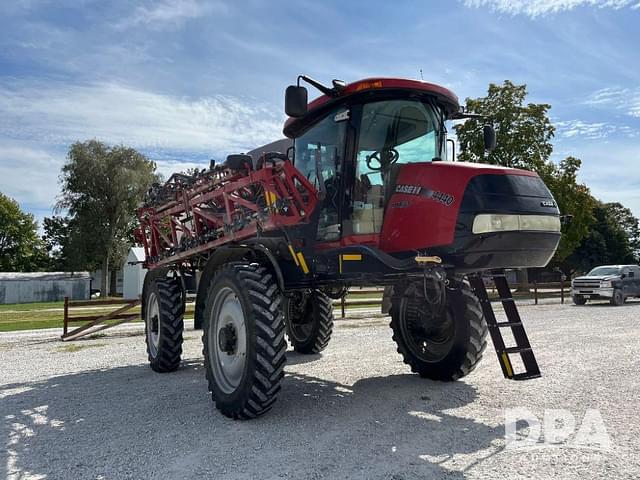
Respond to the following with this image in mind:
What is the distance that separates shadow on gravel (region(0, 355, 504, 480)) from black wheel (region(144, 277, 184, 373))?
924mm

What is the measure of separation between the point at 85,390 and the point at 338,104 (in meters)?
4.78

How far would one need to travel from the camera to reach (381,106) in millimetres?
5242

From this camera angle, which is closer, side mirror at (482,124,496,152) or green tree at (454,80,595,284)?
side mirror at (482,124,496,152)

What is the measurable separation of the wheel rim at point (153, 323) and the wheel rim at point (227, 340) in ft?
8.01

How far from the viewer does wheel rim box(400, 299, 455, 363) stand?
639cm

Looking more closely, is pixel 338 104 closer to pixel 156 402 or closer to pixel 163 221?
pixel 156 402

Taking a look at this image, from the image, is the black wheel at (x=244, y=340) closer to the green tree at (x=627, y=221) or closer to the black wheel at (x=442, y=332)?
the black wheel at (x=442, y=332)

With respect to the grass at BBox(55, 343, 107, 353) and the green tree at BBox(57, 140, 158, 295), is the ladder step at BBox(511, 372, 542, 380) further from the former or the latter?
the green tree at BBox(57, 140, 158, 295)

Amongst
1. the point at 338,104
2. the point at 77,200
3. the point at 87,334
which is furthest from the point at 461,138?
the point at 77,200

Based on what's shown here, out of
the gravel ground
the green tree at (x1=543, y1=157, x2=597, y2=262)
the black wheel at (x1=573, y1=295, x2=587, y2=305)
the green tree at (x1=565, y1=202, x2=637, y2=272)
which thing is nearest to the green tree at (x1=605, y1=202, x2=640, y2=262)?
the green tree at (x1=565, y1=202, x2=637, y2=272)

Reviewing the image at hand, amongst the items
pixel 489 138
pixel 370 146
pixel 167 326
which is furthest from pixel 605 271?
pixel 370 146

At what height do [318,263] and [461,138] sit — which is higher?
[461,138]

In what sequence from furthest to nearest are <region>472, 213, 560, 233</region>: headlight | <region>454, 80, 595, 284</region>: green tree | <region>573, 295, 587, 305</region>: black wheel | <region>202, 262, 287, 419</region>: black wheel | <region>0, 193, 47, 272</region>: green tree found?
<region>0, 193, 47, 272</region>: green tree, <region>454, 80, 595, 284</region>: green tree, <region>573, 295, 587, 305</region>: black wheel, <region>202, 262, 287, 419</region>: black wheel, <region>472, 213, 560, 233</region>: headlight

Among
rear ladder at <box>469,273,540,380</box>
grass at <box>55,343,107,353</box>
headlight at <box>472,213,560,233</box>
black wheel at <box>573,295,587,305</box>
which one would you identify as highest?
headlight at <box>472,213,560,233</box>
